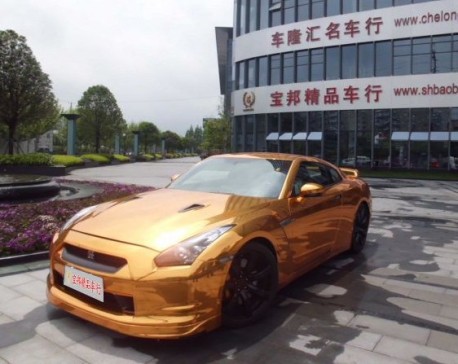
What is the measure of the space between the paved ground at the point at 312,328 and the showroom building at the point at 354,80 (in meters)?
24.5

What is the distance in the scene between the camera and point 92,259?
3186 millimetres

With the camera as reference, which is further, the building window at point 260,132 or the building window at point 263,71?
the building window at point 260,132

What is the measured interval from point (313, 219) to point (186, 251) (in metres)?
1.88

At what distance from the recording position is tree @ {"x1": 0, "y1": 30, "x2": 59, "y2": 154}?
836 inches

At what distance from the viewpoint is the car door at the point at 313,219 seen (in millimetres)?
4160

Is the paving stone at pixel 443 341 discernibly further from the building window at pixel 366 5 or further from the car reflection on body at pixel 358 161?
the building window at pixel 366 5

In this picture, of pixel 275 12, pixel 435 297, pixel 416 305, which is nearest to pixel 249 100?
pixel 275 12

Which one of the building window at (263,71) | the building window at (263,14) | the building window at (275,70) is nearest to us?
the building window at (275,70)

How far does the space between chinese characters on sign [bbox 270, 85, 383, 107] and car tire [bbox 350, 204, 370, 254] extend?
79.3ft

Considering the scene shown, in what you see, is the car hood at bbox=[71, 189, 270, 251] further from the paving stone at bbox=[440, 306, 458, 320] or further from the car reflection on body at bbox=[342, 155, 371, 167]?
the car reflection on body at bbox=[342, 155, 371, 167]

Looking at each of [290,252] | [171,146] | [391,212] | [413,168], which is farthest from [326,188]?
[171,146]

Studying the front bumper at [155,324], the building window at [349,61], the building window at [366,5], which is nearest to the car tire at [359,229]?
the front bumper at [155,324]

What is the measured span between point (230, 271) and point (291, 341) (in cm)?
72

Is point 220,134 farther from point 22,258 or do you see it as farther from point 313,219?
point 313,219
